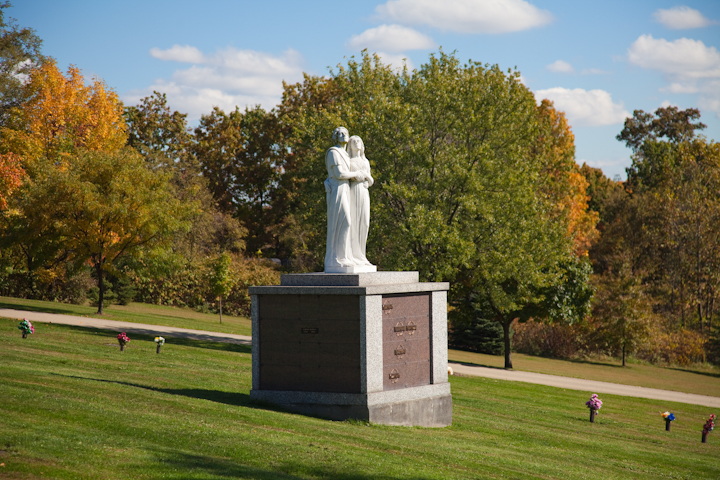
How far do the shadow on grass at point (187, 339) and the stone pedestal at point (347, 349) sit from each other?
10584mm

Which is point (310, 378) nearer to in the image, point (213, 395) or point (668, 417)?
point (213, 395)

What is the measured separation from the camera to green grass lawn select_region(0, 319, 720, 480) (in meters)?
7.07

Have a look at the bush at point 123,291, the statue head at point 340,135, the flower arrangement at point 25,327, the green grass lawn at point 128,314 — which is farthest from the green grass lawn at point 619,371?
the statue head at point 340,135

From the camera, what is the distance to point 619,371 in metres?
30.5

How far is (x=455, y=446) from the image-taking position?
10047 millimetres

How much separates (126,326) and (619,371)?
71.3 ft

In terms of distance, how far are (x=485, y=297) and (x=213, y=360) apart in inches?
462

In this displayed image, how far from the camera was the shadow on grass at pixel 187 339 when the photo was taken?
21.9m

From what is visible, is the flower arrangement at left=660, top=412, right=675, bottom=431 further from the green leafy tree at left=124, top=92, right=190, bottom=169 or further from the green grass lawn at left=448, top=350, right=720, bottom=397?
the green leafy tree at left=124, top=92, right=190, bottom=169

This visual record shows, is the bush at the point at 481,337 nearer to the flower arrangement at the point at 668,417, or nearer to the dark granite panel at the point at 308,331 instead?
the flower arrangement at the point at 668,417

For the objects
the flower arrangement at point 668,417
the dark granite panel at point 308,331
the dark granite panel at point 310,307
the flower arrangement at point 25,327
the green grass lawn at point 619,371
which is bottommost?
the green grass lawn at point 619,371

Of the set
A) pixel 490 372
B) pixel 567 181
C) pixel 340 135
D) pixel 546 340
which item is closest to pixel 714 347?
pixel 546 340

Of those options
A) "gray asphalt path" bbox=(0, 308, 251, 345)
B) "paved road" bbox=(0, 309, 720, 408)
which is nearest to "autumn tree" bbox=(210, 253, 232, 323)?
"gray asphalt path" bbox=(0, 308, 251, 345)

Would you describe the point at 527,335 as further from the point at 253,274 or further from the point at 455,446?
the point at 455,446
